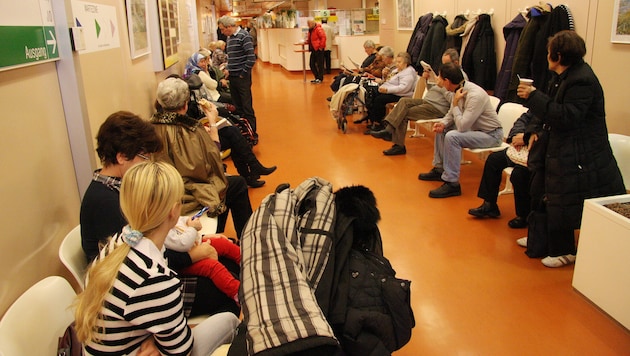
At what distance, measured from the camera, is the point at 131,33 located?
3.68 metres

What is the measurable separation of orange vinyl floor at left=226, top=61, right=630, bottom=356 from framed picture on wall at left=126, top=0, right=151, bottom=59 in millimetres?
1629

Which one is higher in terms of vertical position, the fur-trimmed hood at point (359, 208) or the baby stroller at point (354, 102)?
the fur-trimmed hood at point (359, 208)

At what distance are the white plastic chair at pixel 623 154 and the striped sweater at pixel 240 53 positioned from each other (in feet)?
14.1

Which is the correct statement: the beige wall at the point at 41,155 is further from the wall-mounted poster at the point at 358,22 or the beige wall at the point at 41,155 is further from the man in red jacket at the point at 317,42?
the wall-mounted poster at the point at 358,22

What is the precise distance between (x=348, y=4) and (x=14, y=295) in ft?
50.6

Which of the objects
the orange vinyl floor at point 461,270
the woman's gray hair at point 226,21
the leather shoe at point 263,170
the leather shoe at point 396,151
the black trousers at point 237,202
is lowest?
the orange vinyl floor at point 461,270

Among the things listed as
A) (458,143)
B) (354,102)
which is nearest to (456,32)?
(354,102)

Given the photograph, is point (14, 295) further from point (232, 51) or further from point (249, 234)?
point (232, 51)

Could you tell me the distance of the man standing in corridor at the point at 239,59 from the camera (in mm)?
6188

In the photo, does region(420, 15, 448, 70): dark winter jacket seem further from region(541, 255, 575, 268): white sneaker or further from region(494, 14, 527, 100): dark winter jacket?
region(541, 255, 575, 268): white sneaker

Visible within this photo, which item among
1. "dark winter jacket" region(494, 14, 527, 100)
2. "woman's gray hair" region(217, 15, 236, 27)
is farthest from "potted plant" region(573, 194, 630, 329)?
"woman's gray hair" region(217, 15, 236, 27)

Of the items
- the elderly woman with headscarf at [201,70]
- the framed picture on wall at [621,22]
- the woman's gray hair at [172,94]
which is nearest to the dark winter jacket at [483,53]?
the framed picture on wall at [621,22]

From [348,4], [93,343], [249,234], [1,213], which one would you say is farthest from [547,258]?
[348,4]

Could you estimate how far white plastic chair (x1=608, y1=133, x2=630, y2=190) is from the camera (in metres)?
3.30
